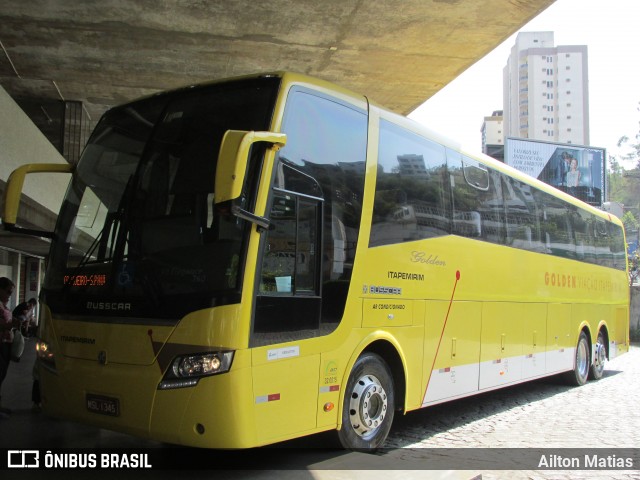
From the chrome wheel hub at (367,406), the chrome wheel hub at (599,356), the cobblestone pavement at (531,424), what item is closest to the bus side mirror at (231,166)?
the chrome wheel hub at (367,406)

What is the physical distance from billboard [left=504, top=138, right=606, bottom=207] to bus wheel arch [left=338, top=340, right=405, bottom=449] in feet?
81.4

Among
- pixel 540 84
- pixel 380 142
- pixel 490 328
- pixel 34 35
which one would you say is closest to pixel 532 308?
pixel 490 328

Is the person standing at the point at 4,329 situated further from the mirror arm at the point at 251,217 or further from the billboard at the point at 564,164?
the billboard at the point at 564,164

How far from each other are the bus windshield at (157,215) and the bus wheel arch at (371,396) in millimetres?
1920

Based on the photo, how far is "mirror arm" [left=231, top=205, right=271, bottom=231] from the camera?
4289 millimetres

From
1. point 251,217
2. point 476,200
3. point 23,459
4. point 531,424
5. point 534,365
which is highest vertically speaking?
point 476,200

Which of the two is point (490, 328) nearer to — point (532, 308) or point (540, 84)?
point (532, 308)

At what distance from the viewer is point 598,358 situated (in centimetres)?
1316

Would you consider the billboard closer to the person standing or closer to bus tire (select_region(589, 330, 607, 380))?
bus tire (select_region(589, 330, 607, 380))

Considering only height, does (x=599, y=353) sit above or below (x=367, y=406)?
below

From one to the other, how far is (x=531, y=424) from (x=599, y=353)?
19.5ft

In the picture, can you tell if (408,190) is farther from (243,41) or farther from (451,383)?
(243,41)

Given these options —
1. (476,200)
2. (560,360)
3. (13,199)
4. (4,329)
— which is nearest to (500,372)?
(476,200)

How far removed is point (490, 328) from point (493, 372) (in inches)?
24.8
